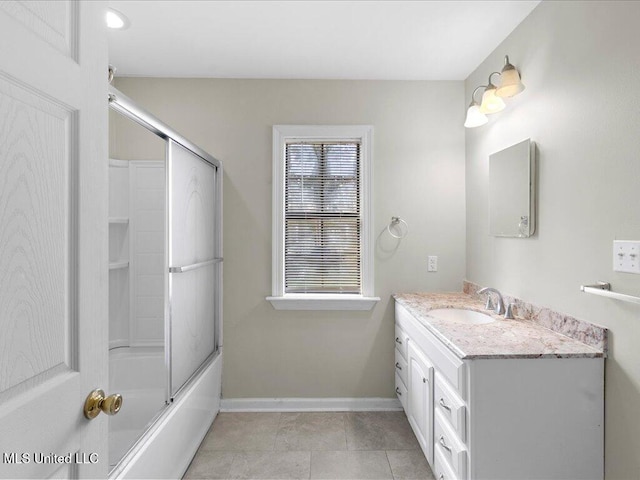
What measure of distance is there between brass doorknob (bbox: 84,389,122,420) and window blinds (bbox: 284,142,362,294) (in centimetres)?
189

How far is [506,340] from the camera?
4.79ft

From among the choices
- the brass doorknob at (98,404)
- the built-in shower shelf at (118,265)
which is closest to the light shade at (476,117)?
the brass doorknob at (98,404)

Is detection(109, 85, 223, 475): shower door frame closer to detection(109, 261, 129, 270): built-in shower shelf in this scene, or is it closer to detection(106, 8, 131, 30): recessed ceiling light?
detection(109, 261, 129, 270): built-in shower shelf

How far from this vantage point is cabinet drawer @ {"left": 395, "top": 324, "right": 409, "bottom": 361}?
2.24 meters

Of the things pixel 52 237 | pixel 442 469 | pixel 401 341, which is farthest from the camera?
pixel 401 341

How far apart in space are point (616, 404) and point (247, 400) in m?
2.18

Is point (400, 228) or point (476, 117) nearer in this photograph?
point (476, 117)

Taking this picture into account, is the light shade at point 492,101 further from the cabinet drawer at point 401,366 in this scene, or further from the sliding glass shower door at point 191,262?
the sliding glass shower door at point 191,262

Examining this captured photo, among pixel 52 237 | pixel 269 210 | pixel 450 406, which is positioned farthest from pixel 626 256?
pixel 269 210

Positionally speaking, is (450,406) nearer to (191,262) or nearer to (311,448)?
(311,448)

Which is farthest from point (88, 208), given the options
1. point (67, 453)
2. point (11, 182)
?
point (67, 453)

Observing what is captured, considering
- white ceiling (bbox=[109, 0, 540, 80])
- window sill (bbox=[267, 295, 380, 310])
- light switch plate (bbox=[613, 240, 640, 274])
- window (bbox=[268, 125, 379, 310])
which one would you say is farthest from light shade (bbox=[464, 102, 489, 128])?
window sill (bbox=[267, 295, 380, 310])

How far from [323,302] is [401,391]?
814mm

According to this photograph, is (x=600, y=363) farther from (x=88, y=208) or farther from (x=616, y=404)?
(x=88, y=208)
